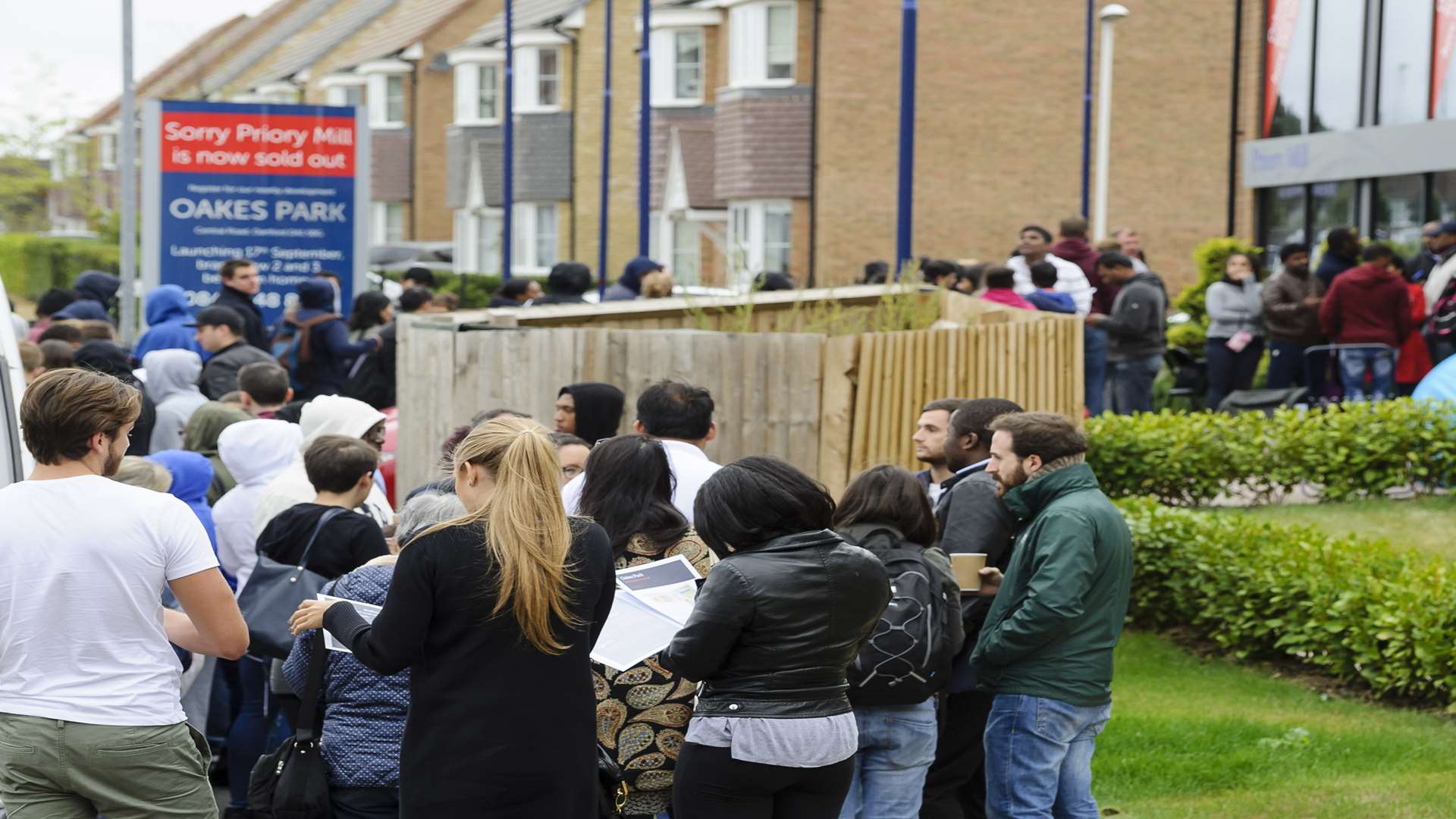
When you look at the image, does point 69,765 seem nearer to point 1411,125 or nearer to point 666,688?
point 666,688

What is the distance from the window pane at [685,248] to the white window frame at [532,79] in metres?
Answer: 6.30

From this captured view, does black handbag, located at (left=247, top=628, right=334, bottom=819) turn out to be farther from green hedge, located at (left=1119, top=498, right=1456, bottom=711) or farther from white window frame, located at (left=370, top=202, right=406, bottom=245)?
white window frame, located at (left=370, top=202, right=406, bottom=245)

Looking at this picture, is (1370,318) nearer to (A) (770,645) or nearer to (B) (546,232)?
(A) (770,645)

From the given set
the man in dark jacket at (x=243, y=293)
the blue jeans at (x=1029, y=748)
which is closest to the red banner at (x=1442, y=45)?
the man in dark jacket at (x=243, y=293)

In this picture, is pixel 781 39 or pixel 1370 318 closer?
pixel 1370 318

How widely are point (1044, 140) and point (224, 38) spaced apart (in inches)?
1872

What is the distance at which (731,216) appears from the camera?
110 ft

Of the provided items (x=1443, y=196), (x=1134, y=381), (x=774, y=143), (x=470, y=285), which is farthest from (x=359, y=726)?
(x=470, y=285)

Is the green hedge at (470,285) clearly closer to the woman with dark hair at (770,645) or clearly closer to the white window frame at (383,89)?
the white window frame at (383,89)

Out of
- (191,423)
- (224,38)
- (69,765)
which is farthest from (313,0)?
(69,765)

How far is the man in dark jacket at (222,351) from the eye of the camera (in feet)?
34.7

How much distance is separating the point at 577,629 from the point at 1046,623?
1.80 m

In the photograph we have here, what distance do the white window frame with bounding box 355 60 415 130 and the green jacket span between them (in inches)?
1848

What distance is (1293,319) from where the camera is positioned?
1591 cm
